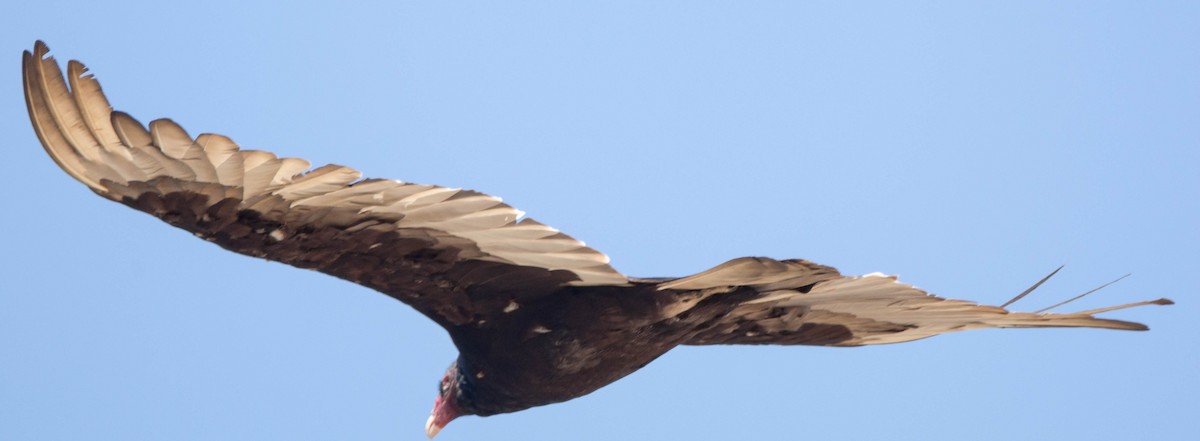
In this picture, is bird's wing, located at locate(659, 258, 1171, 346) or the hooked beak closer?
bird's wing, located at locate(659, 258, 1171, 346)

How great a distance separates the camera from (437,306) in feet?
12.5

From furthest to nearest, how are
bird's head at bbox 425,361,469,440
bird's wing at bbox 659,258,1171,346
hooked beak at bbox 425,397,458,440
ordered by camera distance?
hooked beak at bbox 425,397,458,440 → bird's head at bbox 425,361,469,440 → bird's wing at bbox 659,258,1171,346

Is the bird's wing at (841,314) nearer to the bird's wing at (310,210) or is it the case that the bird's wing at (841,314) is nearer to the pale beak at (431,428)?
the bird's wing at (310,210)

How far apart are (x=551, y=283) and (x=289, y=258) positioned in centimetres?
67

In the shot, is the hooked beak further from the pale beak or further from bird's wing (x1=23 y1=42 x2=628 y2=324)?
bird's wing (x1=23 y1=42 x2=628 y2=324)

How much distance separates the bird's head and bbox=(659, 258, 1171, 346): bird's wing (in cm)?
67

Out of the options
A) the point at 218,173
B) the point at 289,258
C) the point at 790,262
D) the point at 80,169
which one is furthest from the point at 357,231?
the point at 790,262

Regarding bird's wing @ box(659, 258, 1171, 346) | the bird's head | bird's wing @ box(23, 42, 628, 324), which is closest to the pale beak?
the bird's head

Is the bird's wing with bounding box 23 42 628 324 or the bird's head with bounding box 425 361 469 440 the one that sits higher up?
the bird's wing with bounding box 23 42 628 324

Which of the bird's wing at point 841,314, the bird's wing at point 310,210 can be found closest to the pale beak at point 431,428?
the bird's wing at point 310,210

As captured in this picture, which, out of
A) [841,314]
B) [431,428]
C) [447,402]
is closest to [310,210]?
[447,402]

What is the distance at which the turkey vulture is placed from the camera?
10.3 feet

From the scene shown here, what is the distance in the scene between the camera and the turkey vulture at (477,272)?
3.15 meters

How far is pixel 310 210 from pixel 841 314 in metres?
1.75
